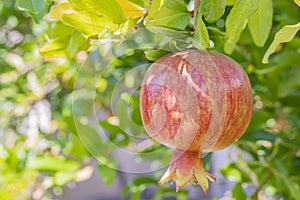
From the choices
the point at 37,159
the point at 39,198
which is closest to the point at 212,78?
the point at 37,159

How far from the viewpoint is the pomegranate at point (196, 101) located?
549mm

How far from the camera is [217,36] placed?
24.8 inches

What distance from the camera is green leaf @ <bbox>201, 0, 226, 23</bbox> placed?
1.97ft

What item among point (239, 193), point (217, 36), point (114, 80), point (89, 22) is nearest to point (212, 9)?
point (217, 36)

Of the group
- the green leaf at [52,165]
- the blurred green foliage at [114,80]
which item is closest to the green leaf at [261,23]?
the blurred green foliage at [114,80]

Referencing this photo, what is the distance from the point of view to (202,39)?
593 millimetres

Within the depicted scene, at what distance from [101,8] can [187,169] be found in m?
0.22

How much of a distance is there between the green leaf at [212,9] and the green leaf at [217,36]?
0.9 inches

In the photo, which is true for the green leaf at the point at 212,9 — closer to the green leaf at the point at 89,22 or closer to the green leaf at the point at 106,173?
the green leaf at the point at 89,22

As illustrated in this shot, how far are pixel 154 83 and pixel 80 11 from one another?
142 millimetres

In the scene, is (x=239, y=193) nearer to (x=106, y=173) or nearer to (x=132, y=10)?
(x=106, y=173)

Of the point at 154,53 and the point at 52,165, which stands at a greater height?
the point at 154,53

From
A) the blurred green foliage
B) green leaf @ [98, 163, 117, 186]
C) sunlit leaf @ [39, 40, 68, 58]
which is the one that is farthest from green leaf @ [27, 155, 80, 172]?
sunlit leaf @ [39, 40, 68, 58]

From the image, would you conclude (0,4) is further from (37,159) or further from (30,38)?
(37,159)
